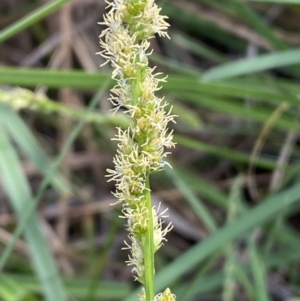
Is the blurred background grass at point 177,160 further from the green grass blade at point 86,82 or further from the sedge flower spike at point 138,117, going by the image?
the sedge flower spike at point 138,117

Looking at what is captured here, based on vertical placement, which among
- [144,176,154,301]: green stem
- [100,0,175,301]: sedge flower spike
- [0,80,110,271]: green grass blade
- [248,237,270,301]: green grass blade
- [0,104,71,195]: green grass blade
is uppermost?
[0,104,71,195]: green grass blade

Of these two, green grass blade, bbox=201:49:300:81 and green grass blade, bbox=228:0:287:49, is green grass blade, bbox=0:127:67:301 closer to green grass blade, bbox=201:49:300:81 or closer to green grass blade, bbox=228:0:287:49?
green grass blade, bbox=201:49:300:81

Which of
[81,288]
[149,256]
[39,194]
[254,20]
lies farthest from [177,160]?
[149,256]

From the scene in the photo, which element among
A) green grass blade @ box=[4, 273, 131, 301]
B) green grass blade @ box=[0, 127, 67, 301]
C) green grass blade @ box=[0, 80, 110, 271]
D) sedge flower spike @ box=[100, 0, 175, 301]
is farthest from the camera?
green grass blade @ box=[4, 273, 131, 301]

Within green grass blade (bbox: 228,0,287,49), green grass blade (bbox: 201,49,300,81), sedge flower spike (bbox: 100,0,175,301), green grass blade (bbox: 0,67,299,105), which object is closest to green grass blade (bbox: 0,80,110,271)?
green grass blade (bbox: 0,67,299,105)

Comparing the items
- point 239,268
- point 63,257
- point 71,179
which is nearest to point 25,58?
point 71,179

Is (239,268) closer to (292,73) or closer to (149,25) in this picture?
(292,73)

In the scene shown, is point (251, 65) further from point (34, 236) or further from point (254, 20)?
point (34, 236)
